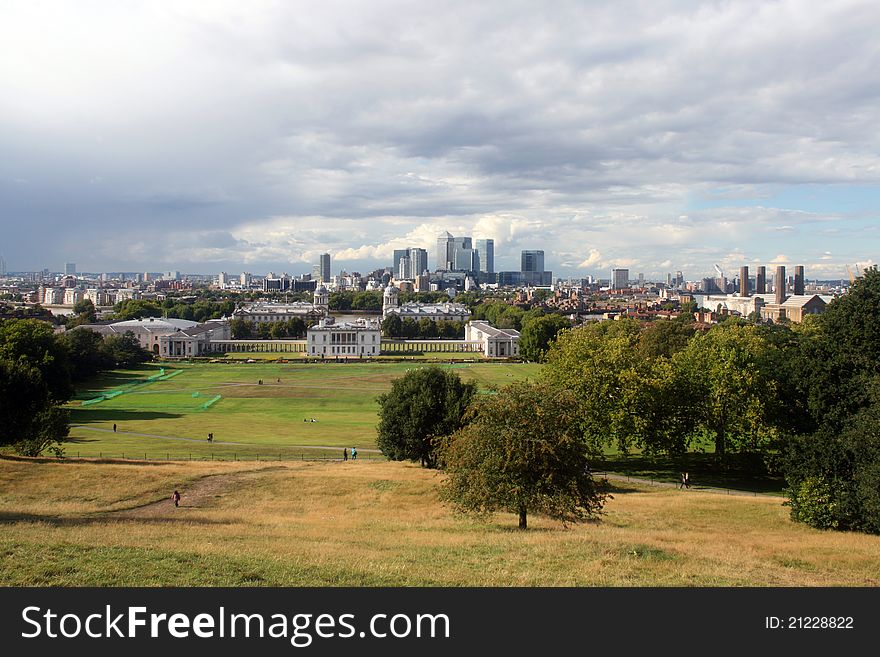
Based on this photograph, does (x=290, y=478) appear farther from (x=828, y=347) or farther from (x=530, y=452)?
(x=828, y=347)

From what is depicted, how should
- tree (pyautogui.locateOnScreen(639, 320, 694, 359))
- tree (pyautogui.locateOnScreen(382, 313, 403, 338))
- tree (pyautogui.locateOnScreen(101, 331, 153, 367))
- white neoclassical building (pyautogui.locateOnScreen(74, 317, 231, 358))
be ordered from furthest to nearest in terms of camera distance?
tree (pyautogui.locateOnScreen(382, 313, 403, 338)), white neoclassical building (pyautogui.locateOnScreen(74, 317, 231, 358)), tree (pyautogui.locateOnScreen(101, 331, 153, 367)), tree (pyautogui.locateOnScreen(639, 320, 694, 359))

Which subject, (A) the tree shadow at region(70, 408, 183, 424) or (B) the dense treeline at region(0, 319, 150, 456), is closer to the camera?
(B) the dense treeline at region(0, 319, 150, 456)

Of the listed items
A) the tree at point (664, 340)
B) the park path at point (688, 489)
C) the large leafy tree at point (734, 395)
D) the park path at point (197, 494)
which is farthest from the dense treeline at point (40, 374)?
the tree at point (664, 340)

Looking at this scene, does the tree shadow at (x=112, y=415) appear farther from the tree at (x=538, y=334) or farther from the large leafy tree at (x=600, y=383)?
the tree at (x=538, y=334)

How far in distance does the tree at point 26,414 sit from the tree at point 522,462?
2609cm

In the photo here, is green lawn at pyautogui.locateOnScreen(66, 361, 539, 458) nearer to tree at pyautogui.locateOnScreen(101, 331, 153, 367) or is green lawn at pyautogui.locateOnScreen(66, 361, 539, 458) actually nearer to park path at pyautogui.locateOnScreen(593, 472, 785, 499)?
tree at pyautogui.locateOnScreen(101, 331, 153, 367)

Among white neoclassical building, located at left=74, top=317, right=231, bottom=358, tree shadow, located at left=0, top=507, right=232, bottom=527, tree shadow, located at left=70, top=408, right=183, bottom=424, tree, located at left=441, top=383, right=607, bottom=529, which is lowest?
tree shadow, located at left=70, top=408, right=183, bottom=424

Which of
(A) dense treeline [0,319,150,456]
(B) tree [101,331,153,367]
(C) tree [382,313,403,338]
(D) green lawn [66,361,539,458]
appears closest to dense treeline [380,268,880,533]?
(D) green lawn [66,361,539,458]

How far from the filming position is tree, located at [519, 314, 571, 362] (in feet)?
366

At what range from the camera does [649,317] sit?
543ft

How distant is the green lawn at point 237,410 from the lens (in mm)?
46906
